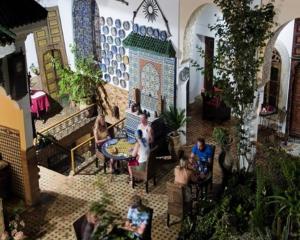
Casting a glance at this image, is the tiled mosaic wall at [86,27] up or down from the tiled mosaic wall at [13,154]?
up

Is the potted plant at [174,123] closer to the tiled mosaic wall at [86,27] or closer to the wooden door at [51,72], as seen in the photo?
the tiled mosaic wall at [86,27]

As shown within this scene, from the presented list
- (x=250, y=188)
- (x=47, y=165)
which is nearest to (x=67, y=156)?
(x=47, y=165)

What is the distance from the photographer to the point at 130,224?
30.1 feet

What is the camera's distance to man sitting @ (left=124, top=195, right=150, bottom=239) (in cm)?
905

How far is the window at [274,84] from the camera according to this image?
549 inches

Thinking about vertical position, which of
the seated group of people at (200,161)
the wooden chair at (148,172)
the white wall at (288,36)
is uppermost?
the white wall at (288,36)

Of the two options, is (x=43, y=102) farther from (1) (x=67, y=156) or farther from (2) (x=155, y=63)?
(2) (x=155, y=63)

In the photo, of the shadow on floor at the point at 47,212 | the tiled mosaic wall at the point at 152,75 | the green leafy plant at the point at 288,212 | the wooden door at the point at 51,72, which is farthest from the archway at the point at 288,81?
the wooden door at the point at 51,72

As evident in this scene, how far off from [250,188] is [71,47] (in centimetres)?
761

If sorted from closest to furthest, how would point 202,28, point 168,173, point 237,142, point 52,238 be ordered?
point 52,238 → point 237,142 → point 168,173 → point 202,28

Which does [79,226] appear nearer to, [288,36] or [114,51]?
[114,51]

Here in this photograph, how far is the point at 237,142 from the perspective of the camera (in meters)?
11.5

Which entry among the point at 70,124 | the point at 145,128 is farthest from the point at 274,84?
the point at 70,124

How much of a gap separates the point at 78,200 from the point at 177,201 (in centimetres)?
246
